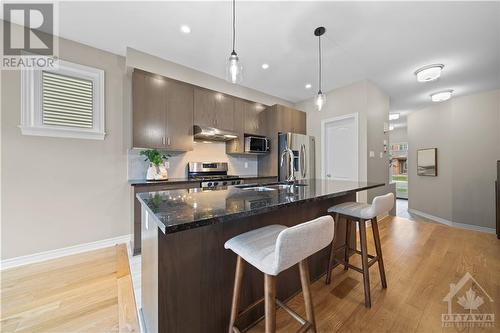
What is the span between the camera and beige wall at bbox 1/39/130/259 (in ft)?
7.06

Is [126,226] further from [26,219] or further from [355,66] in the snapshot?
[355,66]

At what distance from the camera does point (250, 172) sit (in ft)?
14.5

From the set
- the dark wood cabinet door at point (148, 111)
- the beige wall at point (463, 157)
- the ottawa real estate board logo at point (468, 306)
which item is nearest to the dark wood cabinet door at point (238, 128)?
the dark wood cabinet door at point (148, 111)

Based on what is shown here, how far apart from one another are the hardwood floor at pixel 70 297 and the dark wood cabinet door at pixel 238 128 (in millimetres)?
2402

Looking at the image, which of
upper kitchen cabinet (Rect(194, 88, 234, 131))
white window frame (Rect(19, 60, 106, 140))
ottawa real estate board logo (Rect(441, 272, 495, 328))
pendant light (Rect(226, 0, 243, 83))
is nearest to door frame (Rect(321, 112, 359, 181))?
upper kitchen cabinet (Rect(194, 88, 234, 131))

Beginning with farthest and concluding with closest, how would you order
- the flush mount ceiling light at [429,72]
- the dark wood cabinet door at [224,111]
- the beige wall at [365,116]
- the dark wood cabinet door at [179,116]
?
the beige wall at [365,116] → the dark wood cabinet door at [224,111] → the flush mount ceiling light at [429,72] → the dark wood cabinet door at [179,116]

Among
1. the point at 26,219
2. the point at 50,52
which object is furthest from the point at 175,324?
the point at 50,52

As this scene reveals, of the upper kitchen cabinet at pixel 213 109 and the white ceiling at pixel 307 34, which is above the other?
the white ceiling at pixel 307 34

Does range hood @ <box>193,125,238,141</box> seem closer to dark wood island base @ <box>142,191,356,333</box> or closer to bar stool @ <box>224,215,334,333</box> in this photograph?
dark wood island base @ <box>142,191,356,333</box>

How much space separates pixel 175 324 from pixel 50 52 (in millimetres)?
3345

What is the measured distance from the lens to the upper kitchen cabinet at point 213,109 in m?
3.21

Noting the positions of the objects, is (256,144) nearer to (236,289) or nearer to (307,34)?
(307,34)

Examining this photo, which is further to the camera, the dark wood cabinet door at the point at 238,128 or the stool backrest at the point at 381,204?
the dark wood cabinet door at the point at 238,128

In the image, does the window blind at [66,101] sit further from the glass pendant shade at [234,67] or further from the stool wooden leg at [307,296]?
the stool wooden leg at [307,296]
